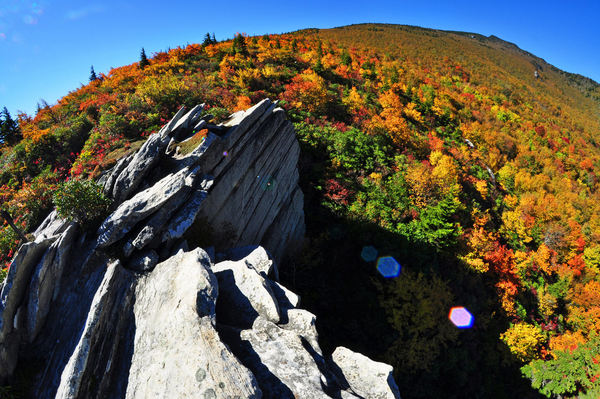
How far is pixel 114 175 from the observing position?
11.1 m

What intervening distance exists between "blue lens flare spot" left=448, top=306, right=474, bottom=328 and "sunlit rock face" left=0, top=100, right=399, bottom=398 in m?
14.8

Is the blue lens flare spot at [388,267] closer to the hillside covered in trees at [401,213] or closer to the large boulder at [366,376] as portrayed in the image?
the hillside covered in trees at [401,213]

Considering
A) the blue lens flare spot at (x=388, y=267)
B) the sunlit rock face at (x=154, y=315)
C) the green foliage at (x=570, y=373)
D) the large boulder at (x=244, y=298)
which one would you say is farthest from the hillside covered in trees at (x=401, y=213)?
the large boulder at (x=244, y=298)

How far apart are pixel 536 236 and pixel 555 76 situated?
460 ft

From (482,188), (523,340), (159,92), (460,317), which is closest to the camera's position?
(460,317)

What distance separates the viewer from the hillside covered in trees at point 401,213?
1730cm

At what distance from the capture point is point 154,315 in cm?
714

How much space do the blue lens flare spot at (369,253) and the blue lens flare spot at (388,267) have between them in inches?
20.0

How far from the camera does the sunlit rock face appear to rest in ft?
19.1

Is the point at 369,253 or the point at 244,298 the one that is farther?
the point at 369,253

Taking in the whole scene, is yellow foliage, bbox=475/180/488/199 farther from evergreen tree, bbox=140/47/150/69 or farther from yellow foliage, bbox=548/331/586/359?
evergreen tree, bbox=140/47/150/69

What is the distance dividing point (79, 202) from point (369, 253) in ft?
56.3

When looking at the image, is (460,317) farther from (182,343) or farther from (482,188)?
(182,343)

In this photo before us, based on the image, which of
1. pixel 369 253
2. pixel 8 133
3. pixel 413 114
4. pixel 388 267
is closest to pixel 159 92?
pixel 8 133
